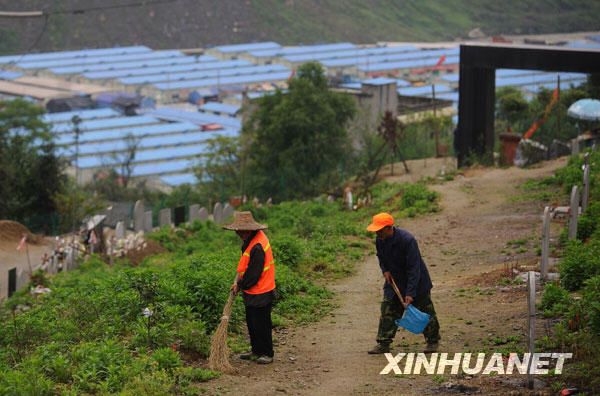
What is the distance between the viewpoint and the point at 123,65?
257 ft

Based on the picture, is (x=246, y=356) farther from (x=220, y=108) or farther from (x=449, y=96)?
(x=220, y=108)

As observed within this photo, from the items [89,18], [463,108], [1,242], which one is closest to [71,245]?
[1,242]

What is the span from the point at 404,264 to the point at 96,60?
77.7 metres

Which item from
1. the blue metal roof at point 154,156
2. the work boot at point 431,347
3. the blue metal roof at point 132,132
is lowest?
the work boot at point 431,347

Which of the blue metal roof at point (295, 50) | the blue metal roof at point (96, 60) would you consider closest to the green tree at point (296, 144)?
the blue metal roof at point (96, 60)

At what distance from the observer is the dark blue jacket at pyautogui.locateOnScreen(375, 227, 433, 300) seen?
788cm

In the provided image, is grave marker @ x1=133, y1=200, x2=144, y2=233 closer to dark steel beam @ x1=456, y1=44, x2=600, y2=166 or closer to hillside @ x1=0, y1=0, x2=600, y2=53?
dark steel beam @ x1=456, y1=44, x2=600, y2=166

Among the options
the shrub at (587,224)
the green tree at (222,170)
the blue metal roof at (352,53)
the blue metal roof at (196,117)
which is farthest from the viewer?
the blue metal roof at (352,53)

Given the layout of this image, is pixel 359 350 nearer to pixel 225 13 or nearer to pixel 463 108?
pixel 463 108

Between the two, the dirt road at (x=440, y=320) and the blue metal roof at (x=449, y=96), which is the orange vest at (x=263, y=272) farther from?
the blue metal roof at (x=449, y=96)

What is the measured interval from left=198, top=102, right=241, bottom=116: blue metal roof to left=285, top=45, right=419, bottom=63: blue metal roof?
71.4ft

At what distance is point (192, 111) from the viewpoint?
60.1 m

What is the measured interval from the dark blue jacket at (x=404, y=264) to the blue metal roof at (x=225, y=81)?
61472 millimetres

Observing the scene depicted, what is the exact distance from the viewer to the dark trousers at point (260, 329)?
7.86 m
